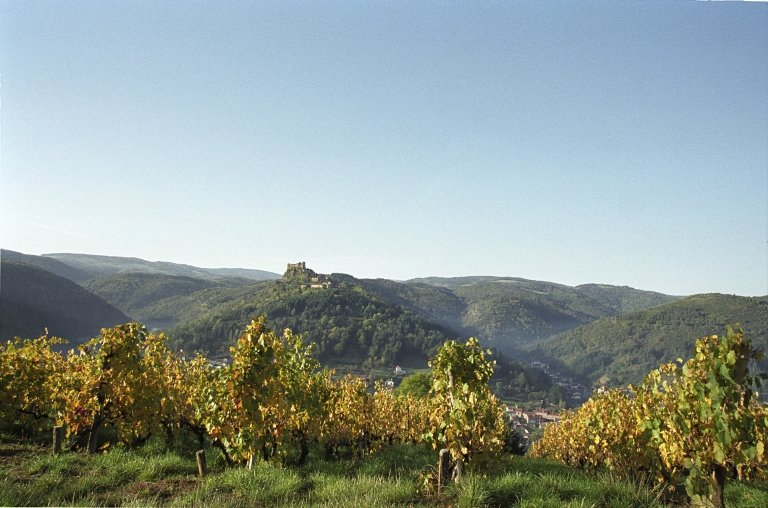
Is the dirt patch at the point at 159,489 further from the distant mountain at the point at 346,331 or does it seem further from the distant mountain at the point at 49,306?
the distant mountain at the point at 346,331

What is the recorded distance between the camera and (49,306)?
132 metres

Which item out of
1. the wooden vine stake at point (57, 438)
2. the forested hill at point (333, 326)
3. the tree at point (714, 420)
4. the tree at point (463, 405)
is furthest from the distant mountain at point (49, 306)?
the tree at point (714, 420)

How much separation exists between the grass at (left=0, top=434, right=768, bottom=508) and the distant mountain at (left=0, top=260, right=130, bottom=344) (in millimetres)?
113322

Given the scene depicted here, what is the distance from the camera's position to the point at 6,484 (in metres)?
6.26

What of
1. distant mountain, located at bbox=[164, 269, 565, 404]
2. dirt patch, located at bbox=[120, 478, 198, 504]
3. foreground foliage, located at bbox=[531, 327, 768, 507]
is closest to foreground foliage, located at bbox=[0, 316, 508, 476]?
dirt patch, located at bbox=[120, 478, 198, 504]

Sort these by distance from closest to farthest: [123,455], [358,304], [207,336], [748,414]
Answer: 1. [748,414]
2. [123,455]
3. [207,336]
4. [358,304]

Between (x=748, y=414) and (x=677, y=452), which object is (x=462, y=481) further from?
(x=748, y=414)

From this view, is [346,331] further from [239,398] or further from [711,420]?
[711,420]

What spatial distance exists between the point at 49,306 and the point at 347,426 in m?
158

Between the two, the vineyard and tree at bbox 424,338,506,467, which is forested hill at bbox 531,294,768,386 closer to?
the vineyard

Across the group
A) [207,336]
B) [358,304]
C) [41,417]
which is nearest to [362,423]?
[41,417]

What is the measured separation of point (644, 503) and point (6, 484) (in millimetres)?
9030

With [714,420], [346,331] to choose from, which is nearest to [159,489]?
[714,420]

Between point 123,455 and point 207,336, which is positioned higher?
point 123,455
